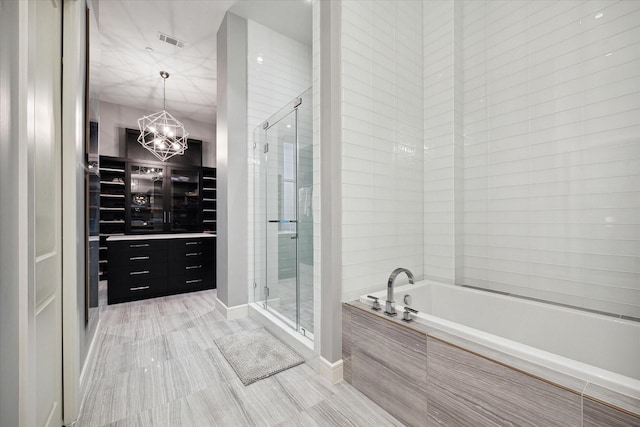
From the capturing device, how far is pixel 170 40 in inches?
128

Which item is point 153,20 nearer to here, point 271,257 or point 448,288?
point 271,257

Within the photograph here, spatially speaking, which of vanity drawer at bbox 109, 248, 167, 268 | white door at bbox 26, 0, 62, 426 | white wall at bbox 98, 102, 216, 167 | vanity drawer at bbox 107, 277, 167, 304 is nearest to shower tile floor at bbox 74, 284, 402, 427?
white door at bbox 26, 0, 62, 426

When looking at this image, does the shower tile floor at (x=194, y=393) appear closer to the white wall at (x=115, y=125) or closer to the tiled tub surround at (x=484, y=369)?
the tiled tub surround at (x=484, y=369)

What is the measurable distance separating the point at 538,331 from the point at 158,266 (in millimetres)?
4140

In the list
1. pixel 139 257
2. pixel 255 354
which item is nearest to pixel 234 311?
pixel 255 354

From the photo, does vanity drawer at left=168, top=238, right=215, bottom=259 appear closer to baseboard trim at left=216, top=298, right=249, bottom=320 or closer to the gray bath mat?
baseboard trim at left=216, top=298, right=249, bottom=320

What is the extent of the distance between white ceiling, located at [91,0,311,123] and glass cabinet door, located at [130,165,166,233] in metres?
1.31

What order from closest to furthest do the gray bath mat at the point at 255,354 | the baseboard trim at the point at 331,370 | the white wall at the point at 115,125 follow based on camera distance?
the baseboard trim at the point at 331,370 → the gray bath mat at the point at 255,354 → the white wall at the point at 115,125

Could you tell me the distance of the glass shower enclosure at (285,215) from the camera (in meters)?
2.32

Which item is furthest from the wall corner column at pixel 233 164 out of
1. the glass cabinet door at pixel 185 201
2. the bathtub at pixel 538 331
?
the glass cabinet door at pixel 185 201

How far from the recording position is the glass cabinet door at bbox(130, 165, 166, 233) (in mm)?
4645

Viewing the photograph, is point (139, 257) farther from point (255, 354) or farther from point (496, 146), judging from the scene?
point (496, 146)

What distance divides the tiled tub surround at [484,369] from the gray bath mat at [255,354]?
53 centimetres

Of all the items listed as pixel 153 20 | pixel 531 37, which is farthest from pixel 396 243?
pixel 153 20
